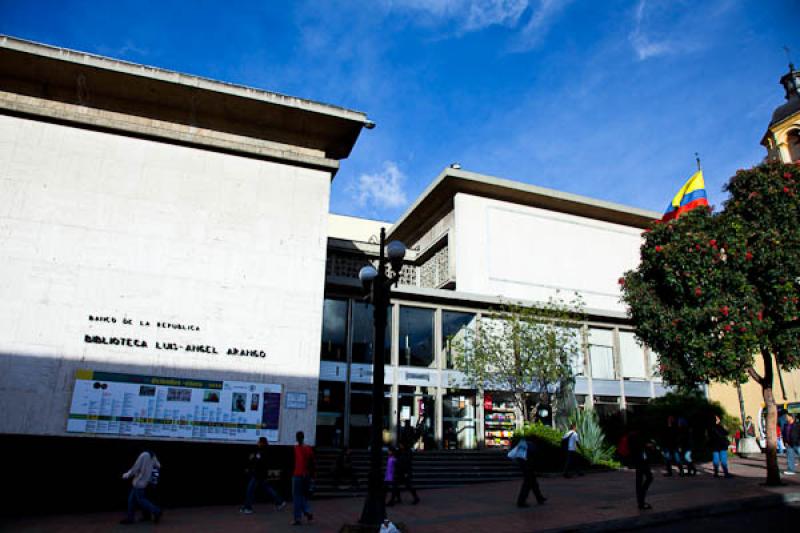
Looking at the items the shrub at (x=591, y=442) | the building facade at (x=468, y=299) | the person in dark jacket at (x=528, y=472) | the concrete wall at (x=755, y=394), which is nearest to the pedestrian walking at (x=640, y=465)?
the person in dark jacket at (x=528, y=472)

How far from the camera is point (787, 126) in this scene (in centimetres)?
3416

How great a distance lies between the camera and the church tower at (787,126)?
111 ft

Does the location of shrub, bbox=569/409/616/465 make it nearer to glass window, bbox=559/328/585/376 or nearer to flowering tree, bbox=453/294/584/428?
flowering tree, bbox=453/294/584/428

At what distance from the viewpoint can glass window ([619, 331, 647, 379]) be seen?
84.0ft

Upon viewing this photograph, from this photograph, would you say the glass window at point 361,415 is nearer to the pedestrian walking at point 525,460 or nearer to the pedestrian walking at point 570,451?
the pedestrian walking at point 570,451

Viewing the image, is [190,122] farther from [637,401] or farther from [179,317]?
[637,401]

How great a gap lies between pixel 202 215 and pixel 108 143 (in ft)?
10.3

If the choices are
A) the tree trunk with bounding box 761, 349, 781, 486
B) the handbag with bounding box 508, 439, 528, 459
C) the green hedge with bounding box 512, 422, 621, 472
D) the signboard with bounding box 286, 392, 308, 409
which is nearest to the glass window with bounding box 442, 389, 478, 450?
the green hedge with bounding box 512, 422, 621, 472

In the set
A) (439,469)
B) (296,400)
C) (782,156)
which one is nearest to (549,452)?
(439,469)

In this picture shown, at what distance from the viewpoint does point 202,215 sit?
1527 cm

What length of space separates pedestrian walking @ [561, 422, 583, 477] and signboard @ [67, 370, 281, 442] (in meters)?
8.77

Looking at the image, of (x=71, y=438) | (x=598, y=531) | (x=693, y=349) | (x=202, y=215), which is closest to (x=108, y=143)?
(x=202, y=215)

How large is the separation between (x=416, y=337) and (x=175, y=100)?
12518mm

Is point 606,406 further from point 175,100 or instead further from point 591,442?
point 175,100
